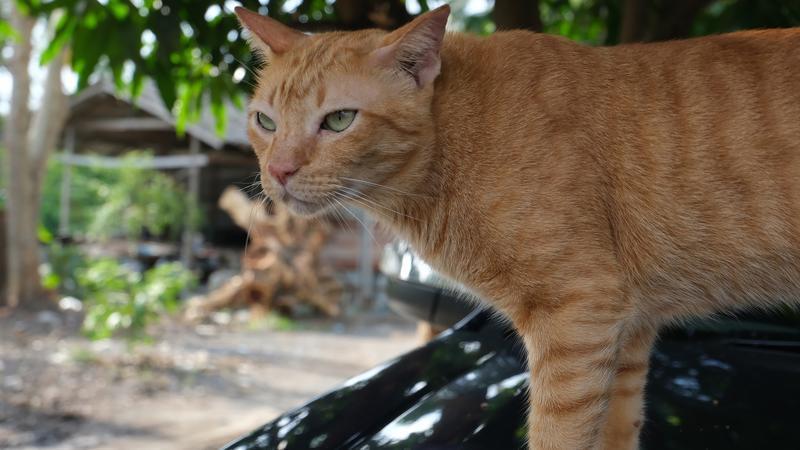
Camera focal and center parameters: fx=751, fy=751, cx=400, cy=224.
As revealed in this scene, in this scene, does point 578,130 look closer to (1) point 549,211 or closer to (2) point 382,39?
(1) point 549,211

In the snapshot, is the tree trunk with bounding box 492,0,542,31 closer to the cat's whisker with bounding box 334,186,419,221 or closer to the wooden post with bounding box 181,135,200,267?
the cat's whisker with bounding box 334,186,419,221

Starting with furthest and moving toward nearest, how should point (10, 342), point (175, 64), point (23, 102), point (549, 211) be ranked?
point (23, 102) < point (10, 342) < point (175, 64) < point (549, 211)

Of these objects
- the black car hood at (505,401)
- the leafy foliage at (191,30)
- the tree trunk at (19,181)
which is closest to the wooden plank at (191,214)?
the tree trunk at (19,181)

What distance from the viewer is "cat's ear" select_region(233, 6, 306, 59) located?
199 cm

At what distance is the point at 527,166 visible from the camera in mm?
1622

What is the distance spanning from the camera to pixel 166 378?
22.2 feet

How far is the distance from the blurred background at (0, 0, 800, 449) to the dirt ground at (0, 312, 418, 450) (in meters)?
0.03

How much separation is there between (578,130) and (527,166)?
15 cm

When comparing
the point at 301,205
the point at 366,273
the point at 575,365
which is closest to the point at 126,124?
the point at 366,273

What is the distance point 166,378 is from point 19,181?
3.93 meters

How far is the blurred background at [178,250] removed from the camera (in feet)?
9.67

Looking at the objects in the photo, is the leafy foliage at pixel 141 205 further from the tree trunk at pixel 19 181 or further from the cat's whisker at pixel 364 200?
the cat's whisker at pixel 364 200

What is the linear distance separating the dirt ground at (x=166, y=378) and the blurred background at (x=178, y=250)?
0.03m

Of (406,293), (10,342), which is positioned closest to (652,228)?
(406,293)
